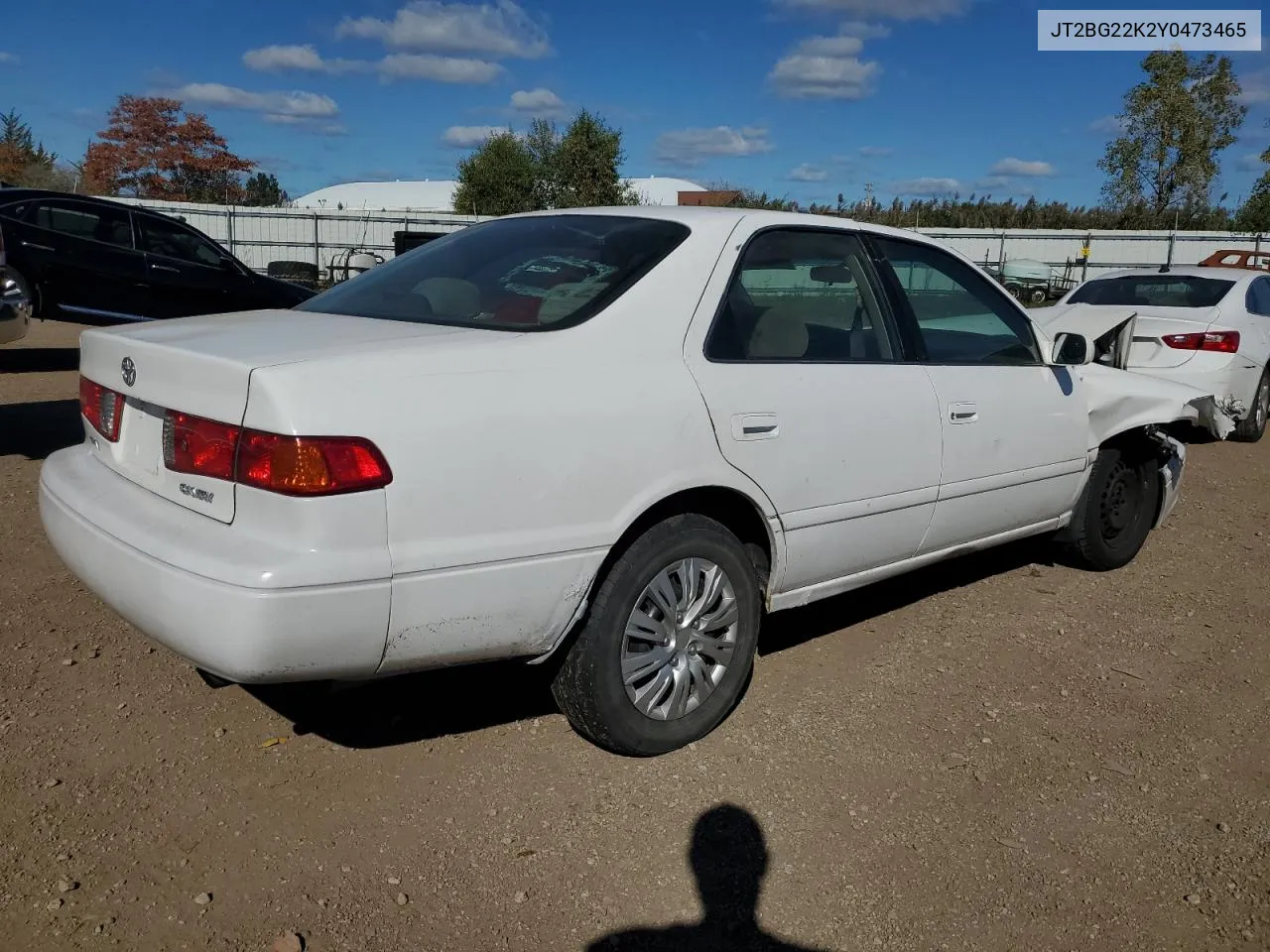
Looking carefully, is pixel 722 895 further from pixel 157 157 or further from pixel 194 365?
pixel 157 157

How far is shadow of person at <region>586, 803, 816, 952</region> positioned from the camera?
244cm

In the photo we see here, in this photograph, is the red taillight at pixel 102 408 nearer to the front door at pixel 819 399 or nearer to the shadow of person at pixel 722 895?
the front door at pixel 819 399

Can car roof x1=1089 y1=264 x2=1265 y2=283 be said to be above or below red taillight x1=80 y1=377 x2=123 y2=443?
above

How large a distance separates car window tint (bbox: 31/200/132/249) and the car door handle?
32.7ft

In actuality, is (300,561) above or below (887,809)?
above

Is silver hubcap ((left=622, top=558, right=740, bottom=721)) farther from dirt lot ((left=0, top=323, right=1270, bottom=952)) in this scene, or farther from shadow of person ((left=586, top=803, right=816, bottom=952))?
shadow of person ((left=586, top=803, right=816, bottom=952))

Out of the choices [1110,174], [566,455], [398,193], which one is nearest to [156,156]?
[398,193]

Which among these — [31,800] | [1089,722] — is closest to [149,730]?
[31,800]

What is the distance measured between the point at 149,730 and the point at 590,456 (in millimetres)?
1666

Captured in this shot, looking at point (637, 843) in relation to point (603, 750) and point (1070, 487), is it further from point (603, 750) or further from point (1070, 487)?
point (1070, 487)

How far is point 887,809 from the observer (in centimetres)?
305

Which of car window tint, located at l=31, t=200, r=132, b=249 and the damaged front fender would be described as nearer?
the damaged front fender

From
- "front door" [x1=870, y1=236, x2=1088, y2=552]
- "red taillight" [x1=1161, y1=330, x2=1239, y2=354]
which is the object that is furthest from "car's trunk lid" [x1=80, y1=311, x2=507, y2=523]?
"red taillight" [x1=1161, y1=330, x2=1239, y2=354]

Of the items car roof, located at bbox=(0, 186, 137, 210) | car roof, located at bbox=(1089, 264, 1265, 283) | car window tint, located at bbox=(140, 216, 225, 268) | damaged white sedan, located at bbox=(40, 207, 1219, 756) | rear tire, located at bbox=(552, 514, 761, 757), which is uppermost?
car roof, located at bbox=(0, 186, 137, 210)
